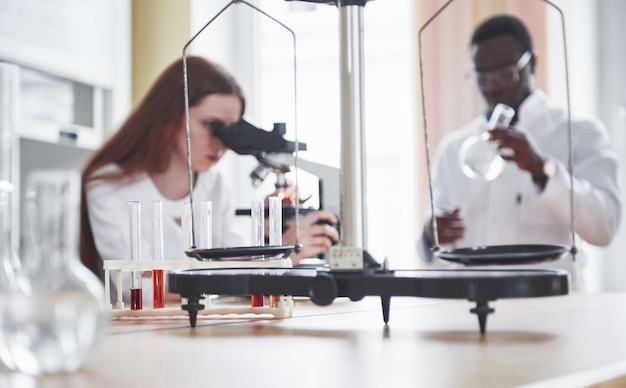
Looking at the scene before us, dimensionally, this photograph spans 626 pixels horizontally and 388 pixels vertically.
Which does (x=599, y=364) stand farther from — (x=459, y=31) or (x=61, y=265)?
(x=459, y=31)

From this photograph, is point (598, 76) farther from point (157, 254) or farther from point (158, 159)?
point (157, 254)

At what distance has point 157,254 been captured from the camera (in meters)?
0.95

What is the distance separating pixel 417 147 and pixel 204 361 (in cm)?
273

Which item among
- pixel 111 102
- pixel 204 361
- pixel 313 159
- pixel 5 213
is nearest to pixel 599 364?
pixel 204 361

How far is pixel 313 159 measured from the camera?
1.61 metres

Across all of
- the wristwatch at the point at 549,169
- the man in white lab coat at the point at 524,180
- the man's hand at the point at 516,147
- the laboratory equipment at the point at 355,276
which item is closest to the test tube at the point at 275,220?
the laboratory equipment at the point at 355,276

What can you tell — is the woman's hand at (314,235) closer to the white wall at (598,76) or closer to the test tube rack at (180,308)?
Answer: the test tube rack at (180,308)

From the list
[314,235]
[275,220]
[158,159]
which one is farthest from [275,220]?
[158,159]

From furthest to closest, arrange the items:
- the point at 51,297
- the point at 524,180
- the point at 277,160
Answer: the point at 524,180 < the point at 277,160 < the point at 51,297

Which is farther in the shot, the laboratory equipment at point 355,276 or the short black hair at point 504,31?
the short black hair at point 504,31

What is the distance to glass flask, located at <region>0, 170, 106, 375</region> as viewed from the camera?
1.48 feet

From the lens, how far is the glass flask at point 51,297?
451mm

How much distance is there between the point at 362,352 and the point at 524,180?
6.95 ft

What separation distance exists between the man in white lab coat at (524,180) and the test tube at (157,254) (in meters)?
1.40
